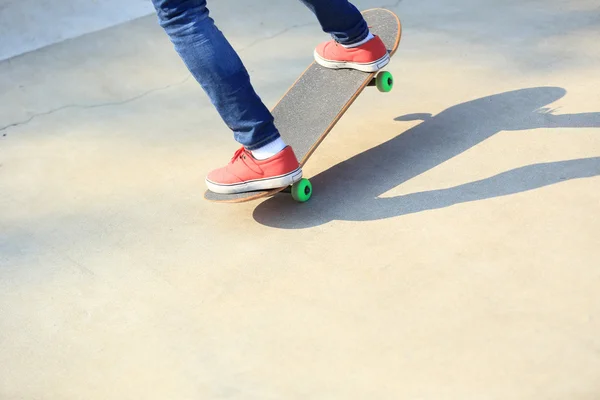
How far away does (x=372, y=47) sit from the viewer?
8.44 ft

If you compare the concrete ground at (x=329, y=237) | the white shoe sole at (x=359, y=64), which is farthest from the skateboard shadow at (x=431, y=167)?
the white shoe sole at (x=359, y=64)

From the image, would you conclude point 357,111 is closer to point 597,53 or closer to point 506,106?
point 506,106

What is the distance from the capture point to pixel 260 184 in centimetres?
225

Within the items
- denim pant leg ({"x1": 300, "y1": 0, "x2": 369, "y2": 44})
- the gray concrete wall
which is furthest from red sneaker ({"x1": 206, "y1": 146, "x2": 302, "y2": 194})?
the gray concrete wall

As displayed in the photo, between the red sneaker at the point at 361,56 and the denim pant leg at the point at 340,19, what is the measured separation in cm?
3

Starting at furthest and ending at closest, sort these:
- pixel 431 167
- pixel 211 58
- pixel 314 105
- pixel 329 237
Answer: pixel 314 105, pixel 431 167, pixel 329 237, pixel 211 58

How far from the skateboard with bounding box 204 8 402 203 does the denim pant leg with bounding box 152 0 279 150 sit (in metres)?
0.24

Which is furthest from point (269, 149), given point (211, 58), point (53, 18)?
point (53, 18)

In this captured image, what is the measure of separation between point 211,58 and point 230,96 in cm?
10

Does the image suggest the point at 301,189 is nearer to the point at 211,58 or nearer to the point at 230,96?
the point at 230,96

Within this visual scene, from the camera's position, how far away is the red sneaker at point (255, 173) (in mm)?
2227

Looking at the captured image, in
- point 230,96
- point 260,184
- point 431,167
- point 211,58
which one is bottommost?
point 431,167

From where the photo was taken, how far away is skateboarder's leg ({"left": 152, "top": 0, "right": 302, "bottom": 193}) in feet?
6.72

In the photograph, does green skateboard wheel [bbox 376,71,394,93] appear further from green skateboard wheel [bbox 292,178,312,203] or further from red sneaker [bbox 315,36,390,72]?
green skateboard wheel [bbox 292,178,312,203]
